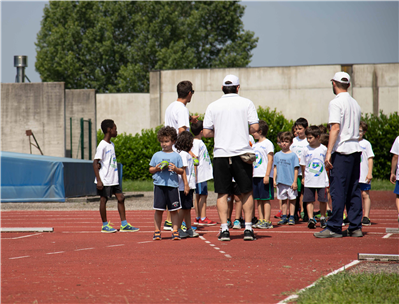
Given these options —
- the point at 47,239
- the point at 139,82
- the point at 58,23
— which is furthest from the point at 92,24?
the point at 47,239

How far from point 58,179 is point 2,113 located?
8209 mm

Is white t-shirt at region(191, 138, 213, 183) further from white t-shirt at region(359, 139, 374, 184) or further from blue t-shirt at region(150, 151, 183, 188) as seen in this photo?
white t-shirt at region(359, 139, 374, 184)

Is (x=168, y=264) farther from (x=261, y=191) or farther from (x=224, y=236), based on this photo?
(x=261, y=191)

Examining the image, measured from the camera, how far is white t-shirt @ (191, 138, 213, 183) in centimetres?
895

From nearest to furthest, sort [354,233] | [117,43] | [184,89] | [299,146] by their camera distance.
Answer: [354,233], [184,89], [299,146], [117,43]

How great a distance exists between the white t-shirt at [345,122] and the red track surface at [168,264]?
4.08ft

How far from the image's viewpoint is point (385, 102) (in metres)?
28.5

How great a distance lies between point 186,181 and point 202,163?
1464mm

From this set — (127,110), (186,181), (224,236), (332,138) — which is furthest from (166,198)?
(127,110)

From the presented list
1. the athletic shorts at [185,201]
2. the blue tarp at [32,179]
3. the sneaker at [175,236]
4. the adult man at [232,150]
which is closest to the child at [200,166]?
the athletic shorts at [185,201]

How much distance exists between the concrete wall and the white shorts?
26861 mm

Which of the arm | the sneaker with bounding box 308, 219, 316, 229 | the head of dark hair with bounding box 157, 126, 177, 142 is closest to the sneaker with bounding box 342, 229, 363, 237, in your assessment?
the arm

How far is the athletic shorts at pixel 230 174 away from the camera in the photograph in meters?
7.06

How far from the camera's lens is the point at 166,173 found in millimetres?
7598
